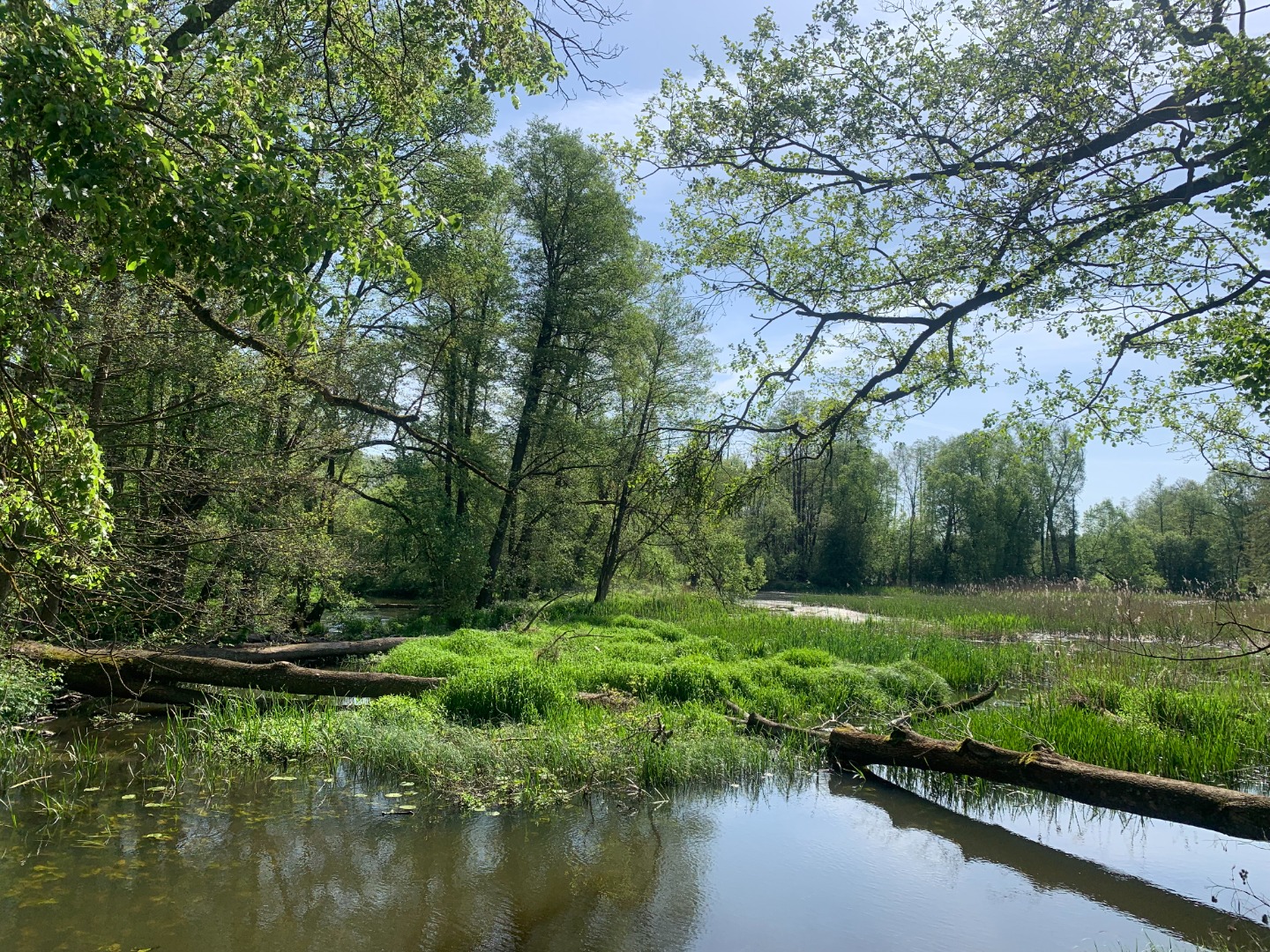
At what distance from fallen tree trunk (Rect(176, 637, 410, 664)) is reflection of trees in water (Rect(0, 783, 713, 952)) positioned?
6.37 m

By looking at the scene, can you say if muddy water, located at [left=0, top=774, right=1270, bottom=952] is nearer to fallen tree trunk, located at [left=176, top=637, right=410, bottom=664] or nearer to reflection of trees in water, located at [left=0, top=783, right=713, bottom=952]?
reflection of trees in water, located at [left=0, top=783, right=713, bottom=952]

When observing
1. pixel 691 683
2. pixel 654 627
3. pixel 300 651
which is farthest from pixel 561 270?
pixel 691 683

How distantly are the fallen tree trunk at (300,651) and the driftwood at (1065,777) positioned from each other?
30.5ft

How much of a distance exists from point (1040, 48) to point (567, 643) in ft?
36.9

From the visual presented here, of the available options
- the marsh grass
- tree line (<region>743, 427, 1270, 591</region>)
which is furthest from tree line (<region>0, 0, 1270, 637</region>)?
tree line (<region>743, 427, 1270, 591</region>)

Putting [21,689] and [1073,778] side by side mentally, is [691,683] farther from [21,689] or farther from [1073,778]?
[21,689]

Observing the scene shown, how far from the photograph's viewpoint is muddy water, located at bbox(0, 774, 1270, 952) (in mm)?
4809

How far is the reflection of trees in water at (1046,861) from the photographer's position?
511 cm

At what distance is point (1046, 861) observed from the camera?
615 centimetres

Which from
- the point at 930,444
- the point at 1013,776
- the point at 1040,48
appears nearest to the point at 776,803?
the point at 1013,776

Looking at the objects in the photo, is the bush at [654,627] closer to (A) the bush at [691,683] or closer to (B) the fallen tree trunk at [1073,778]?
(A) the bush at [691,683]

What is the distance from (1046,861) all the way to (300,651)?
12397 millimetres

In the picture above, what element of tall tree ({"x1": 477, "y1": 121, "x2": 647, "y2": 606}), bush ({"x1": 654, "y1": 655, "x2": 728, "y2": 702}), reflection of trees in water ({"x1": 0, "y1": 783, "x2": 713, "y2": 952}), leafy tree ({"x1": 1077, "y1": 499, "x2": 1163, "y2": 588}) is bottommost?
reflection of trees in water ({"x1": 0, "y1": 783, "x2": 713, "y2": 952})

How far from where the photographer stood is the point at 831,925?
200 inches
